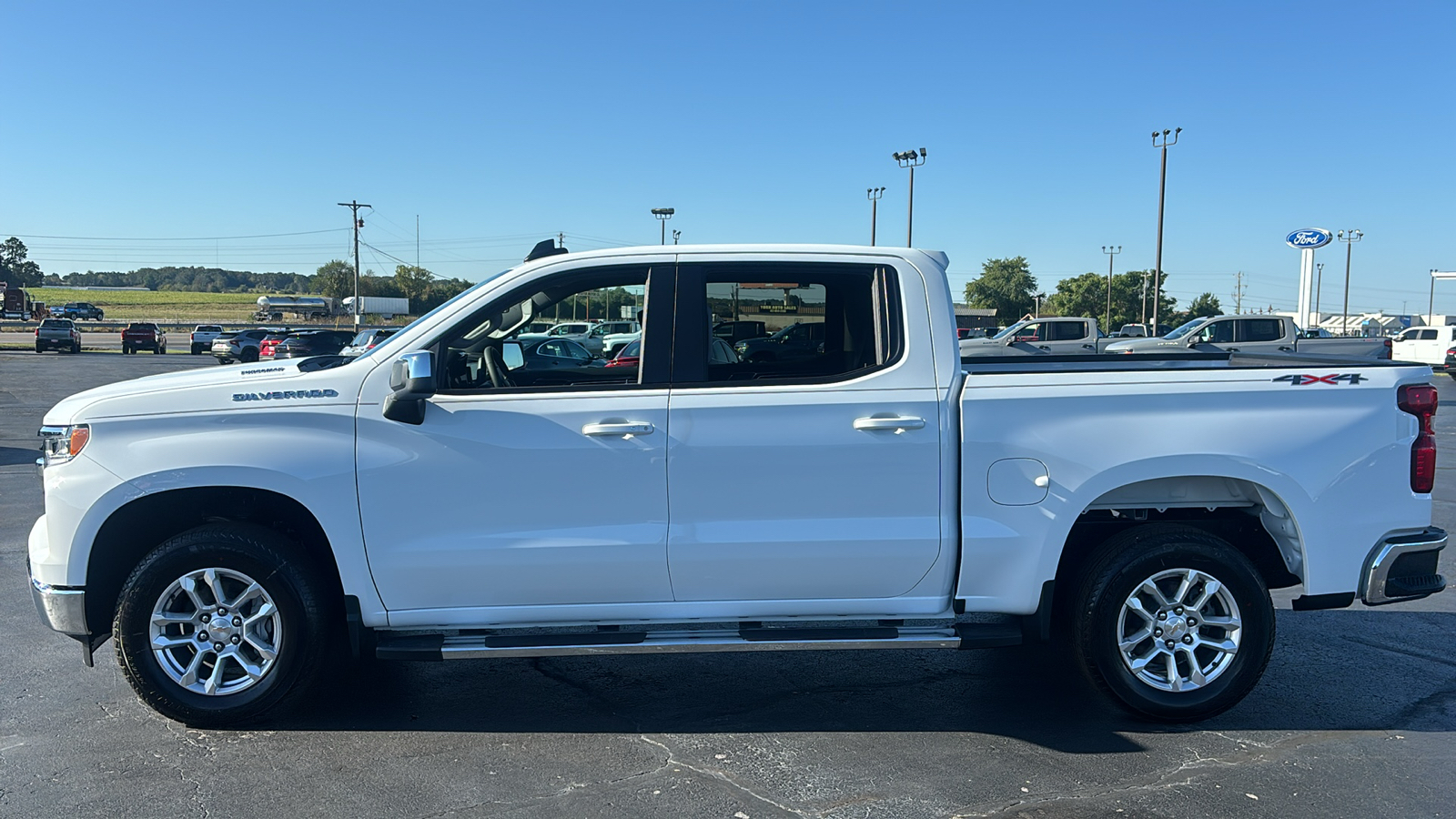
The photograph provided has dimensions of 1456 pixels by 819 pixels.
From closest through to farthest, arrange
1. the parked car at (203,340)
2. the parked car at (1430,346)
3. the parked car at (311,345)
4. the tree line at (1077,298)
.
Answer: the parked car at (311,345), the parked car at (1430,346), the parked car at (203,340), the tree line at (1077,298)

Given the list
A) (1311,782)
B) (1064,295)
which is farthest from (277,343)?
(1064,295)

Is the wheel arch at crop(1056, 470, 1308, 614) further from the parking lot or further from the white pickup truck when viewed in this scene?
the parking lot

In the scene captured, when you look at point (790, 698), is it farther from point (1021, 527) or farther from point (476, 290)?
point (476, 290)

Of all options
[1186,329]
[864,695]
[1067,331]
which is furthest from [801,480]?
[1067,331]

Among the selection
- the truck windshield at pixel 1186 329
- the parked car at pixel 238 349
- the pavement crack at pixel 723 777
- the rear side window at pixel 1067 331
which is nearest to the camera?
the pavement crack at pixel 723 777

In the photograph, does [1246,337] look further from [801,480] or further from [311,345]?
[311,345]

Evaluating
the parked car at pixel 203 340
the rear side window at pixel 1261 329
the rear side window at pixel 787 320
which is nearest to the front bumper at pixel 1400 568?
the rear side window at pixel 787 320

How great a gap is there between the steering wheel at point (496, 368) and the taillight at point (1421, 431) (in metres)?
3.79

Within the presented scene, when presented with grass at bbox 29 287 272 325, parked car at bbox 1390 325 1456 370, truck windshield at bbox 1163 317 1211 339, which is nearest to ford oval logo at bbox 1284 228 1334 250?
parked car at bbox 1390 325 1456 370

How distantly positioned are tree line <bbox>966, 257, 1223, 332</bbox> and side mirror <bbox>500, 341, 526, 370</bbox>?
107m

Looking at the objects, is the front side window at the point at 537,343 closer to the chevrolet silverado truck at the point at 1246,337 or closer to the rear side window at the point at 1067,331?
the chevrolet silverado truck at the point at 1246,337

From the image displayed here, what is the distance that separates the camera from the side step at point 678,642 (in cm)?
418

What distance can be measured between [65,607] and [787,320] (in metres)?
3.25

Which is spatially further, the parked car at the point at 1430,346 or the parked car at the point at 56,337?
the parked car at the point at 56,337
